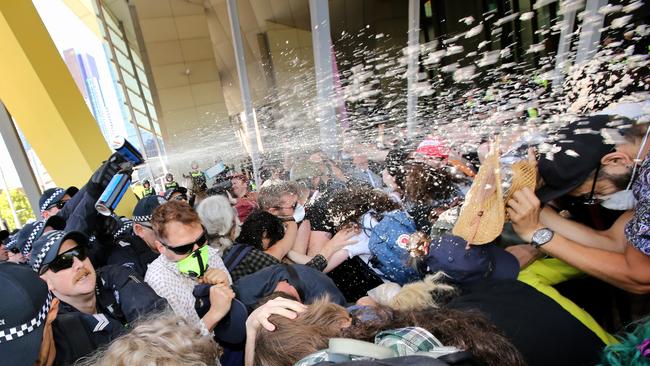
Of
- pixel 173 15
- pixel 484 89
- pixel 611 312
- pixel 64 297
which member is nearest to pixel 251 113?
pixel 173 15

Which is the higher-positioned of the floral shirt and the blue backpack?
the floral shirt

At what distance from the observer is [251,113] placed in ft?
26.1

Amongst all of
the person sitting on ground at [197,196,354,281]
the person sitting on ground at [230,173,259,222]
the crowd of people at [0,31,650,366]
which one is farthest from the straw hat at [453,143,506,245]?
the person sitting on ground at [230,173,259,222]

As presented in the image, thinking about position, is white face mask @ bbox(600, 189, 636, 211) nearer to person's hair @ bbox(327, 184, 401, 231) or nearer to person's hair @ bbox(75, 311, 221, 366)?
person's hair @ bbox(327, 184, 401, 231)

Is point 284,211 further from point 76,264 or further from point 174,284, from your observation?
point 76,264

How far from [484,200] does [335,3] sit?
15.2 feet

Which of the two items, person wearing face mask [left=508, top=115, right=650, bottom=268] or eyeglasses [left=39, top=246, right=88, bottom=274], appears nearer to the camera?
person wearing face mask [left=508, top=115, right=650, bottom=268]

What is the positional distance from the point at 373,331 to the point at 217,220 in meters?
1.69

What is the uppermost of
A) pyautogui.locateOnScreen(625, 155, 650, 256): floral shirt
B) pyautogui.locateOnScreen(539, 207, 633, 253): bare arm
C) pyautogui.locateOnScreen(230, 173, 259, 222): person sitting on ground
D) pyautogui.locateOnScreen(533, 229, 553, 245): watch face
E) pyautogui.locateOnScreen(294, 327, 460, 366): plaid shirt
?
pyautogui.locateOnScreen(625, 155, 650, 256): floral shirt

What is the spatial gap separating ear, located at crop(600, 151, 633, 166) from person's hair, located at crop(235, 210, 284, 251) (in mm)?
1584

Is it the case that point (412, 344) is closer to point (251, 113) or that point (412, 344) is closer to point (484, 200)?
point (484, 200)

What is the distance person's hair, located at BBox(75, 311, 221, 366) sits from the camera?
2.92 feet

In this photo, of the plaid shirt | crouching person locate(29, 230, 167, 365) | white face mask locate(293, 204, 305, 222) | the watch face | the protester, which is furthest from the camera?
the protester

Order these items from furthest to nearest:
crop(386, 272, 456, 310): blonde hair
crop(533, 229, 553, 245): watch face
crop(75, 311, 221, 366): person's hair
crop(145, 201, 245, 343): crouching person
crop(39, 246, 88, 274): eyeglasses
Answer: crop(145, 201, 245, 343): crouching person, crop(39, 246, 88, 274): eyeglasses, crop(533, 229, 553, 245): watch face, crop(386, 272, 456, 310): blonde hair, crop(75, 311, 221, 366): person's hair
